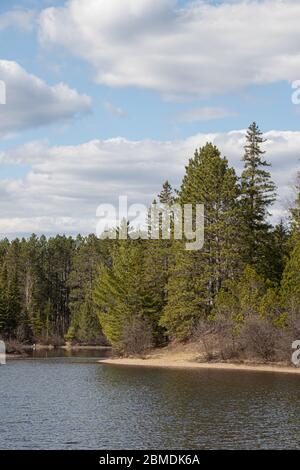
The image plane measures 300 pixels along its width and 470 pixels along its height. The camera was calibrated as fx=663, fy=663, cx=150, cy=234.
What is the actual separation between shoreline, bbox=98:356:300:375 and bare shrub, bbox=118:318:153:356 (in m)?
1.38

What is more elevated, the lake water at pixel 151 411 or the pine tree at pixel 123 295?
the pine tree at pixel 123 295

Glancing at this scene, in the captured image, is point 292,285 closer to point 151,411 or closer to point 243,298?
point 243,298

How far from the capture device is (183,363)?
59.2 metres

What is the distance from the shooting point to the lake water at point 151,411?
2442 centimetres

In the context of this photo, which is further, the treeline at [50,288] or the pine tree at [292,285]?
the treeline at [50,288]

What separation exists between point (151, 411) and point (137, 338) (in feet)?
116

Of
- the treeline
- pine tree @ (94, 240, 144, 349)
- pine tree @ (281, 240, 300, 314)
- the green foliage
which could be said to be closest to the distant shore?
pine tree @ (94, 240, 144, 349)

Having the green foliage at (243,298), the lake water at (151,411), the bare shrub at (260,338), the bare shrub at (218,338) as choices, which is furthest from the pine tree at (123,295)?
the lake water at (151,411)

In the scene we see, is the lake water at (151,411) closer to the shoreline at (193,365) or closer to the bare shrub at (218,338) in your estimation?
the shoreline at (193,365)

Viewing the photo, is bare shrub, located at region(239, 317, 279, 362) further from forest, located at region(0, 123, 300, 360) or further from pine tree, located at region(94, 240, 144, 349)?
pine tree, located at region(94, 240, 144, 349)

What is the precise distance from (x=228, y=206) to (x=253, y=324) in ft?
45.2

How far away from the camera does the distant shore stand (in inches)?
2053

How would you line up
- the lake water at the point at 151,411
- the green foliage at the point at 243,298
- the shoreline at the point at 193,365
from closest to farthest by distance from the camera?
the lake water at the point at 151,411
the shoreline at the point at 193,365
the green foliage at the point at 243,298
